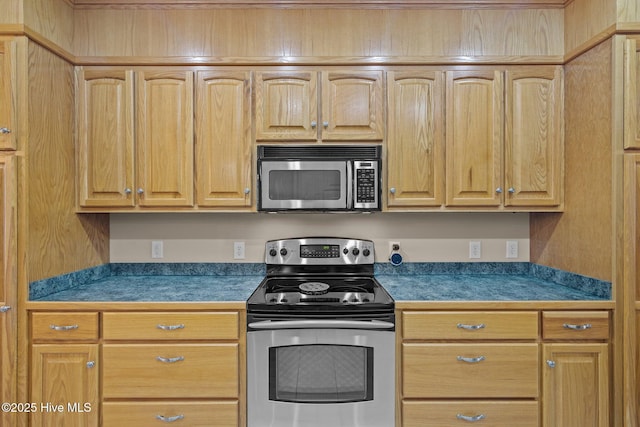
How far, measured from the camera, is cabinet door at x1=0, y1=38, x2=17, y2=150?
6.44ft

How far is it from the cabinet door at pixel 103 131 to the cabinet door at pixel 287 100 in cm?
75

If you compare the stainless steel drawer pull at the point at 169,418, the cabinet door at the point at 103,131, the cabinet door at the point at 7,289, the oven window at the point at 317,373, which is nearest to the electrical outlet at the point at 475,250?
the oven window at the point at 317,373

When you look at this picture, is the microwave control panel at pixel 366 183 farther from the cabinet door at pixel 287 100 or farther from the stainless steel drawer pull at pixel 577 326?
the stainless steel drawer pull at pixel 577 326

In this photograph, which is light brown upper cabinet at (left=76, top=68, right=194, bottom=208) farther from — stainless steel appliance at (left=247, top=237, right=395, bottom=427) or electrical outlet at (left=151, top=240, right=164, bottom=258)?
stainless steel appliance at (left=247, top=237, right=395, bottom=427)

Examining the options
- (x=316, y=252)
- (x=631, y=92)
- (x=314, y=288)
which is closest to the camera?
(x=631, y=92)

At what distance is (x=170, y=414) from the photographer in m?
2.01

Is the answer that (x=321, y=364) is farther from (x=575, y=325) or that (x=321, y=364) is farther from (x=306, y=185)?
(x=575, y=325)

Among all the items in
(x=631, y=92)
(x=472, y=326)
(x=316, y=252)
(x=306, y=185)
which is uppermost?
(x=631, y=92)

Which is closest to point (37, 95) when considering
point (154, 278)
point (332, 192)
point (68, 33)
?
point (68, 33)

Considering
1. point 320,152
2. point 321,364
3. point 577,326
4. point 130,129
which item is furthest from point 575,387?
point 130,129

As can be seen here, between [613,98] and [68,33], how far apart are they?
285 centimetres

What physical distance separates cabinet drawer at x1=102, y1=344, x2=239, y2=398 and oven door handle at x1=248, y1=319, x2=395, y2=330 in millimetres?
195

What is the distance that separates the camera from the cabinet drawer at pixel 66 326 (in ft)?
6.56

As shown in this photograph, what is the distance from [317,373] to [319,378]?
0.09 ft
